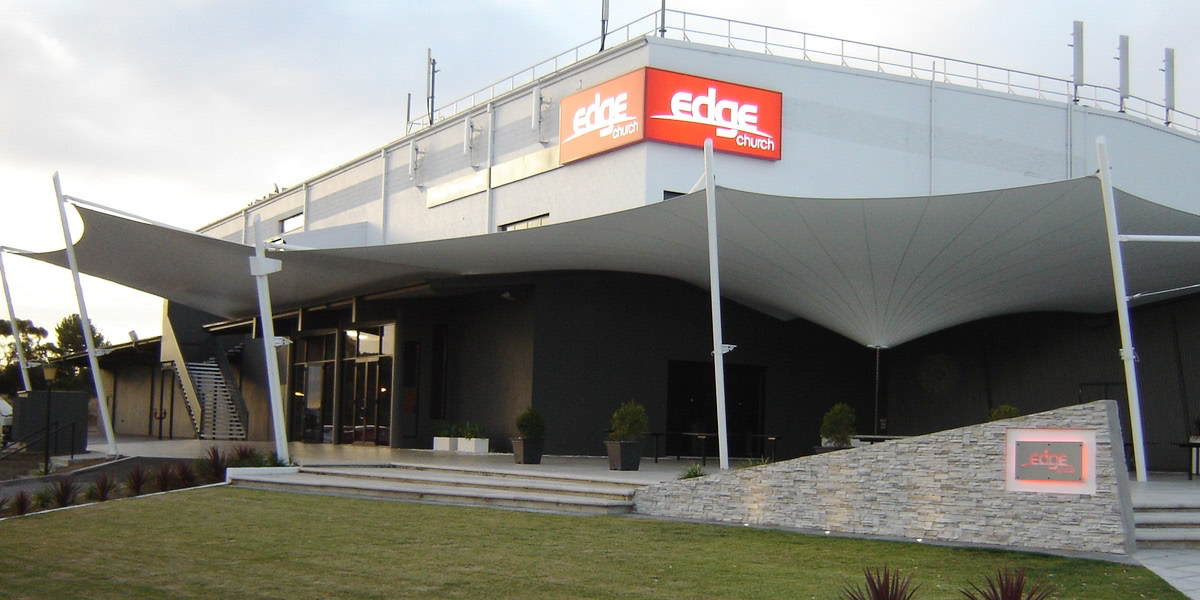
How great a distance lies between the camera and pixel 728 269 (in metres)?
15.4

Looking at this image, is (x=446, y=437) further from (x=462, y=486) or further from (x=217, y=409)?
(x=217, y=409)

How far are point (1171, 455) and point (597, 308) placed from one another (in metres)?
9.34

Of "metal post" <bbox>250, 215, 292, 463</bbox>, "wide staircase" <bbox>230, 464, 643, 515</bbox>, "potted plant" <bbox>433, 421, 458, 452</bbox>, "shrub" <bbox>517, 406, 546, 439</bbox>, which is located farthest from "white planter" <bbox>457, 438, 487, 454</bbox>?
"metal post" <bbox>250, 215, 292, 463</bbox>

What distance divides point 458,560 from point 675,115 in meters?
11.4

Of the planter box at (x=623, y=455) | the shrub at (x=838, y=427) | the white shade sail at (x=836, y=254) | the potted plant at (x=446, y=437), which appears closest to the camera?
the white shade sail at (x=836, y=254)

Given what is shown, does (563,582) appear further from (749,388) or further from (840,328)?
(749,388)

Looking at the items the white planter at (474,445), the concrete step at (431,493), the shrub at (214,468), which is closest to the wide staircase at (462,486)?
the concrete step at (431,493)

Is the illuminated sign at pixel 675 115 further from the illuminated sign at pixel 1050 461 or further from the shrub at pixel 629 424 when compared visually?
the illuminated sign at pixel 1050 461

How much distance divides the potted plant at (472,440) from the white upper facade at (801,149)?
4.00 meters

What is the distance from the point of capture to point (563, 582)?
262 inches

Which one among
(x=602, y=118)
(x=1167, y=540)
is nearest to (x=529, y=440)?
(x=602, y=118)

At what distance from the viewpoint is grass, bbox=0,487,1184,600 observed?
6.44 m

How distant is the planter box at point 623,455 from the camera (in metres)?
13.9

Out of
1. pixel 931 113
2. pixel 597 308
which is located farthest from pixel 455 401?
pixel 931 113
